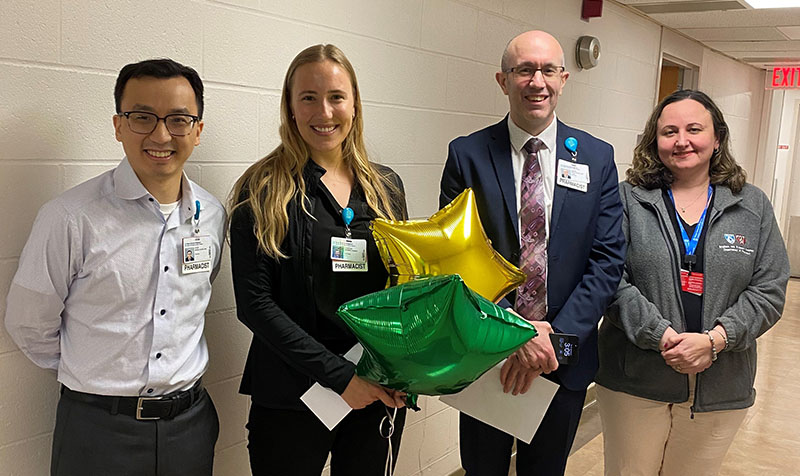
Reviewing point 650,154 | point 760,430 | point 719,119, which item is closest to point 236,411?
point 650,154

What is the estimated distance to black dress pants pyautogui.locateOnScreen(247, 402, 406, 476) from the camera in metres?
1.88

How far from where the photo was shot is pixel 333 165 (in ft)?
6.37

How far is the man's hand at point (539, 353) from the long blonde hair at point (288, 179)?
529mm

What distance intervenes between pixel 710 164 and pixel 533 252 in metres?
0.82

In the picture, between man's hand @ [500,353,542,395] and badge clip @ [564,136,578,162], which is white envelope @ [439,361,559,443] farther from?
badge clip @ [564,136,578,162]

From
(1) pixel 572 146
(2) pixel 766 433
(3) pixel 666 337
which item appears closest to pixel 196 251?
(1) pixel 572 146

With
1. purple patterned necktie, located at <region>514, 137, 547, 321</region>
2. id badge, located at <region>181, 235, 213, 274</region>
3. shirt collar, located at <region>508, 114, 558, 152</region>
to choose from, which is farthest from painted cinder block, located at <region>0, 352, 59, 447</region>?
shirt collar, located at <region>508, 114, 558, 152</region>

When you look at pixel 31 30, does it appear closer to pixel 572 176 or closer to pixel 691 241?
pixel 572 176

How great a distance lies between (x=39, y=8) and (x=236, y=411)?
1319 millimetres

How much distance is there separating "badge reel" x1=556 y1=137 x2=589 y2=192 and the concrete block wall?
0.84 meters

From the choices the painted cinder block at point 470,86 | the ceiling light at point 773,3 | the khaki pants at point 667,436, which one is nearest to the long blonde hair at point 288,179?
the khaki pants at point 667,436

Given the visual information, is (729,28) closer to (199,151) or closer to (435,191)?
(435,191)

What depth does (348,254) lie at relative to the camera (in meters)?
1.84

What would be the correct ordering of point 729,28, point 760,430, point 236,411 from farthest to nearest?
point 729,28
point 760,430
point 236,411
